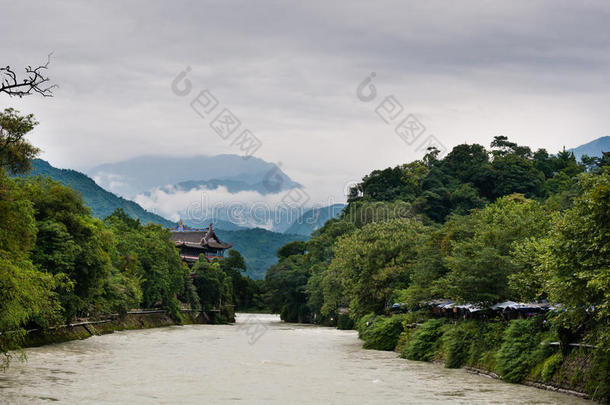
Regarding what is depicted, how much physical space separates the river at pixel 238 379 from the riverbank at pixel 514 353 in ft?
2.22

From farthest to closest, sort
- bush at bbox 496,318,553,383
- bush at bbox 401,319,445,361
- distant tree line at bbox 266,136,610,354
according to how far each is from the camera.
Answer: bush at bbox 401,319,445,361 → bush at bbox 496,318,553,383 → distant tree line at bbox 266,136,610,354

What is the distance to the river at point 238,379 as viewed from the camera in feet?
Answer: 76.1

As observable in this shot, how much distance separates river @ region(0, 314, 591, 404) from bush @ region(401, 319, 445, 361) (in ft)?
3.20

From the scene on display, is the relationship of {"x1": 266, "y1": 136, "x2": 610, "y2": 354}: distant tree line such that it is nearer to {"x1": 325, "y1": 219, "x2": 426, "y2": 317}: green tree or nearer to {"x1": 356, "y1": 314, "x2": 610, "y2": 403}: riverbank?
{"x1": 325, "y1": 219, "x2": 426, "y2": 317}: green tree

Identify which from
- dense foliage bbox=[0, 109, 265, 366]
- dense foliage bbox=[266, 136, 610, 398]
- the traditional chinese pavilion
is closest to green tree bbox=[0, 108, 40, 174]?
dense foliage bbox=[0, 109, 265, 366]

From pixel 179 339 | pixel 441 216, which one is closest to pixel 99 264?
pixel 179 339

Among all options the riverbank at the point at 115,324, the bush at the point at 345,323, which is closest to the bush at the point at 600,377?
the riverbank at the point at 115,324

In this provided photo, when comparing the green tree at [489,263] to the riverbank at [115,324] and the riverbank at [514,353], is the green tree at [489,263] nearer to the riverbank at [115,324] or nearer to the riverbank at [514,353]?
the riverbank at [514,353]

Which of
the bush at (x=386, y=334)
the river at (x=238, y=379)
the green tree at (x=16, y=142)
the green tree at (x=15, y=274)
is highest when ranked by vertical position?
the green tree at (x=16, y=142)

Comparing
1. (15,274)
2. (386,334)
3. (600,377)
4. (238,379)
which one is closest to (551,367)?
(600,377)

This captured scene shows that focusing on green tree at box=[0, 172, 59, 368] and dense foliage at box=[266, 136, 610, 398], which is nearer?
dense foliage at box=[266, 136, 610, 398]

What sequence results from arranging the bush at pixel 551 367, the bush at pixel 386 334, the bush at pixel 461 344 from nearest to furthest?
the bush at pixel 551 367, the bush at pixel 461 344, the bush at pixel 386 334

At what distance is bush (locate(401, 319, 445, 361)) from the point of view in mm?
38312

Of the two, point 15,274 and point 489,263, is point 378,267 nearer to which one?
point 489,263
